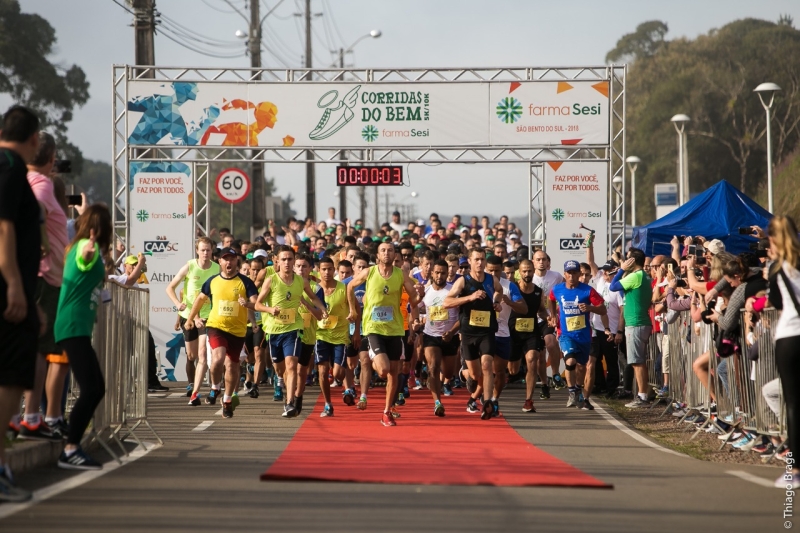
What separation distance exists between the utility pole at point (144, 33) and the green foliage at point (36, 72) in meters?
33.2

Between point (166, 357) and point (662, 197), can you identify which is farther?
point (662, 197)

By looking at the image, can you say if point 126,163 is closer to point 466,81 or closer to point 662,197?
point 466,81

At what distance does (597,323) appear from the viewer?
18.1 metres

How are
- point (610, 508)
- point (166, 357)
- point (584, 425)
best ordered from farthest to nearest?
1. point (166, 357)
2. point (584, 425)
3. point (610, 508)

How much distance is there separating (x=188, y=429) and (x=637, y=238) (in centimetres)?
1540

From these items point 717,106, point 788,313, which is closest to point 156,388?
point 788,313

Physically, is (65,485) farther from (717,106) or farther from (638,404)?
(717,106)

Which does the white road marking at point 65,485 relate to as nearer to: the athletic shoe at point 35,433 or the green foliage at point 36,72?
the athletic shoe at point 35,433

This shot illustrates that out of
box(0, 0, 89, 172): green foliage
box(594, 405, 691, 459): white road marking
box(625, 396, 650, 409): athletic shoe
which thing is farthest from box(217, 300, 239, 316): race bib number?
box(0, 0, 89, 172): green foliage

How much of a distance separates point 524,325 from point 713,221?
10039 mm

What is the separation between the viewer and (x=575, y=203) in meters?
21.9

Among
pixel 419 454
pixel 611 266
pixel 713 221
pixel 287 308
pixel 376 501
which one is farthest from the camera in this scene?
pixel 713 221

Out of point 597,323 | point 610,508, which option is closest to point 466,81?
point 597,323

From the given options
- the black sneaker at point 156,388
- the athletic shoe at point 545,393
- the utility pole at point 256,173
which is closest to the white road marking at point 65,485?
the black sneaker at point 156,388
